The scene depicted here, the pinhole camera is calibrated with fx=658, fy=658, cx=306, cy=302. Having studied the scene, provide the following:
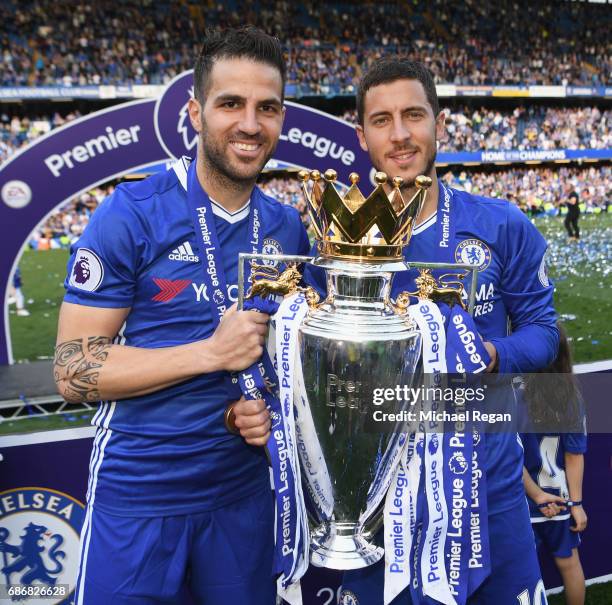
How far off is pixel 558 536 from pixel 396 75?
6.75 feet

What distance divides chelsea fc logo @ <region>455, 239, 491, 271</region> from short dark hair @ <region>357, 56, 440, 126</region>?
40 centimetres

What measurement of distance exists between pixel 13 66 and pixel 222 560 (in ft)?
57.4

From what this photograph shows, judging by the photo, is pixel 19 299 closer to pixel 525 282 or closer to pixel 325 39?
pixel 525 282

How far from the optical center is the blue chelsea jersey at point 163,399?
69.8 inches

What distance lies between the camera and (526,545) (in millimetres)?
1775

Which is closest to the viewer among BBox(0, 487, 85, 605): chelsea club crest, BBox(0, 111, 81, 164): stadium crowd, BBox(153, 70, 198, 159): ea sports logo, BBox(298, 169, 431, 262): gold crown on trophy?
BBox(298, 169, 431, 262): gold crown on trophy

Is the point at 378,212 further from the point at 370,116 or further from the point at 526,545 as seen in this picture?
the point at 526,545

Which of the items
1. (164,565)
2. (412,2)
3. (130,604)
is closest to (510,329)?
(164,565)

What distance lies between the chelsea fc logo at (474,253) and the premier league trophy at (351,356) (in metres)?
0.41

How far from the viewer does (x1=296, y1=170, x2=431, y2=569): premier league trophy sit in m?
1.37

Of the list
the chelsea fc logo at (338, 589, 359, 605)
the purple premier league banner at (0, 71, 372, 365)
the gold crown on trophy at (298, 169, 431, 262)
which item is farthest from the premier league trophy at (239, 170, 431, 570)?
the purple premier league banner at (0, 71, 372, 365)

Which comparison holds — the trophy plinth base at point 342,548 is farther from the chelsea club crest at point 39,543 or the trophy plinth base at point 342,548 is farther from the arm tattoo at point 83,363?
the chelsea club crest at point 39,543

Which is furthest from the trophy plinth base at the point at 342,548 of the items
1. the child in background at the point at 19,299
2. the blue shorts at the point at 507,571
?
the child in background at the point at 19,299

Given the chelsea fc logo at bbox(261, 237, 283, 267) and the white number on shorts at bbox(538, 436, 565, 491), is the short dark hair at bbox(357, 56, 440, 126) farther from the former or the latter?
the white number on shorts at bbox(538, 436, 565, 491)
